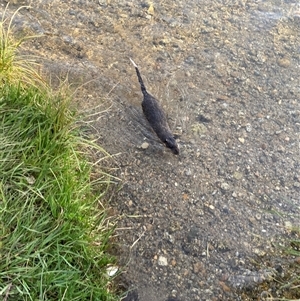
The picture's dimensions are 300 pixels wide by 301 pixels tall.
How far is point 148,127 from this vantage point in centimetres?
324

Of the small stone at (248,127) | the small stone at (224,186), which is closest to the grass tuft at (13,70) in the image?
A: the small stone at (224,186)

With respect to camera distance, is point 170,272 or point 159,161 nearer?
point 170,272

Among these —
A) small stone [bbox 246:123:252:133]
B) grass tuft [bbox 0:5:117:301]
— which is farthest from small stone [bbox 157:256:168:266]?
small stone [bbox 246:123:252:133]

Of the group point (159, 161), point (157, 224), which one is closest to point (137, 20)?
point (159, 161)

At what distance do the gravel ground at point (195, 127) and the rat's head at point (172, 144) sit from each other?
0.05 meters

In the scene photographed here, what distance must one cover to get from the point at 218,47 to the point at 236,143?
1.07 m

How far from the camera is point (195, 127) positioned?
331 cm

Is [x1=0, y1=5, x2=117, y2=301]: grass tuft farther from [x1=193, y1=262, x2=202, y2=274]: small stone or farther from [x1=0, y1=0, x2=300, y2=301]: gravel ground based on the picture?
[x1=193, y1=262, x2=202, y2=274]: small stone

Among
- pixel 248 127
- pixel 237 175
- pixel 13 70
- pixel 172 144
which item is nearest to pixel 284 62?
pixel 248 127

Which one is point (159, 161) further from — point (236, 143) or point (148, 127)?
point (236, 143)

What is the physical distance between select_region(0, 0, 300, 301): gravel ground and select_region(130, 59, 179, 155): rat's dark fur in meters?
0.06

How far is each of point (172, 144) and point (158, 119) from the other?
22 centimetres

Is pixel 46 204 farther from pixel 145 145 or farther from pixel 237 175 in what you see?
pixel 237 175

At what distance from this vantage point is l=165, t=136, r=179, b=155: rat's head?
10.1 feet
